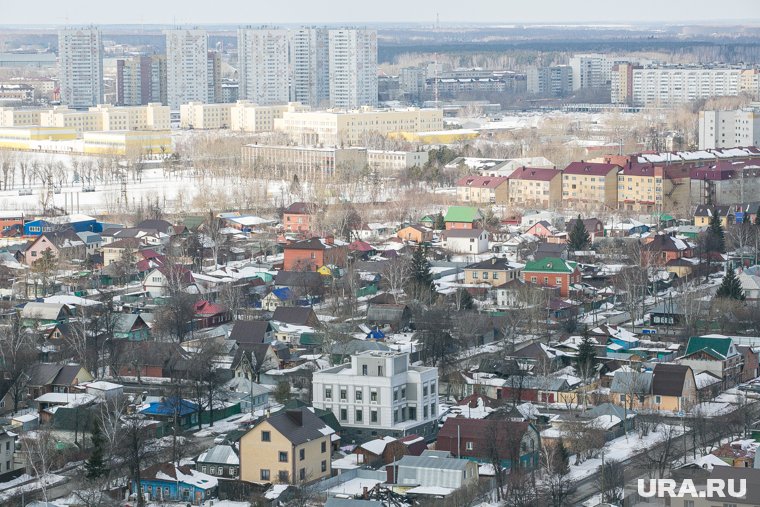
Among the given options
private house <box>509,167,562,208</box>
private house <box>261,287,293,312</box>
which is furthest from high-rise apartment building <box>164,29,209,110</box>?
private house <box>261,287,293,312</box>

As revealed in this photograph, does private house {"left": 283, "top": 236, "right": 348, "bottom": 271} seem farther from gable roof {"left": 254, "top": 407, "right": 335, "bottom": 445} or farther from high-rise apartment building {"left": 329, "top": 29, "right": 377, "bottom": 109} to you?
high-rise apartment building {"left": 329, "top": 29, "right": 377, "bottom": 109}

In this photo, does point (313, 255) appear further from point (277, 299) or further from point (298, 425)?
point (298, 425)

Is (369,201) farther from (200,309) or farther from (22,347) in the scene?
(22,347)

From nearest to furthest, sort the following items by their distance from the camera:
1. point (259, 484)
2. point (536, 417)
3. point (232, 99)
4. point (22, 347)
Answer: point (259, 484) < point (536, 417) < point (22, 347) < point (232, 99)

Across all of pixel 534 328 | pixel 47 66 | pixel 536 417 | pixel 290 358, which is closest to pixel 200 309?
pixel 290 358

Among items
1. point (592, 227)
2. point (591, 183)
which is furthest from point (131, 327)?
point (591, 183)

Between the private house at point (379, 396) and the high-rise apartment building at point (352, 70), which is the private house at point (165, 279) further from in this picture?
the high-rise apartment building at point (352, 70)
